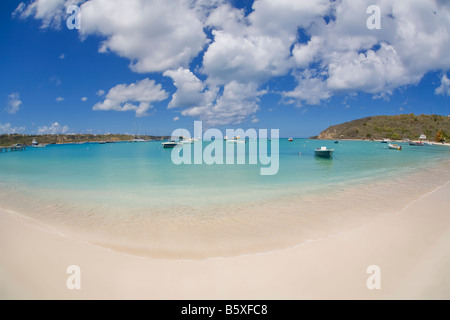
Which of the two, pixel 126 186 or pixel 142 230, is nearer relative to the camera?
pixel 142 230

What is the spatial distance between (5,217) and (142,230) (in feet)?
19.4

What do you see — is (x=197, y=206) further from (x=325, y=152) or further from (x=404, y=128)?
(x=404, y=128)

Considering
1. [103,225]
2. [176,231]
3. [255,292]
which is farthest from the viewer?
[103,225]

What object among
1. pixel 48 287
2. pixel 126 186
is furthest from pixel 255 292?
pixel 126 186

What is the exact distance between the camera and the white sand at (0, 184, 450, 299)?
4227 mm

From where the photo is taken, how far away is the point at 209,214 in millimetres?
9672

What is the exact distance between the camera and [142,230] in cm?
783

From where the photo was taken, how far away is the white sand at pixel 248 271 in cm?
423

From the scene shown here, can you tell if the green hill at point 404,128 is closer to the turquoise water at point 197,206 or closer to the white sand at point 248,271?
the turquoise water at point 197,206

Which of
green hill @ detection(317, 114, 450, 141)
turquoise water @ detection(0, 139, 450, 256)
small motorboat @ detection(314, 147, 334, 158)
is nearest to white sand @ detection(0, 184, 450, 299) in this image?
turquoise water @ detection(0, 139, 450, 256)

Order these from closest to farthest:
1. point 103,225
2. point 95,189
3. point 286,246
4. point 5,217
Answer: point 286,246, point 103,225, point 5,217, point 95,189

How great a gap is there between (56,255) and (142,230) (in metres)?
2.48

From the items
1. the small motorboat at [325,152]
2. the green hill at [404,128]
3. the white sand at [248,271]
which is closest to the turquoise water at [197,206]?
the white sand at [248,271]

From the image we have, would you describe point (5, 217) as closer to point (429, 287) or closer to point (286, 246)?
point (286, 246)
